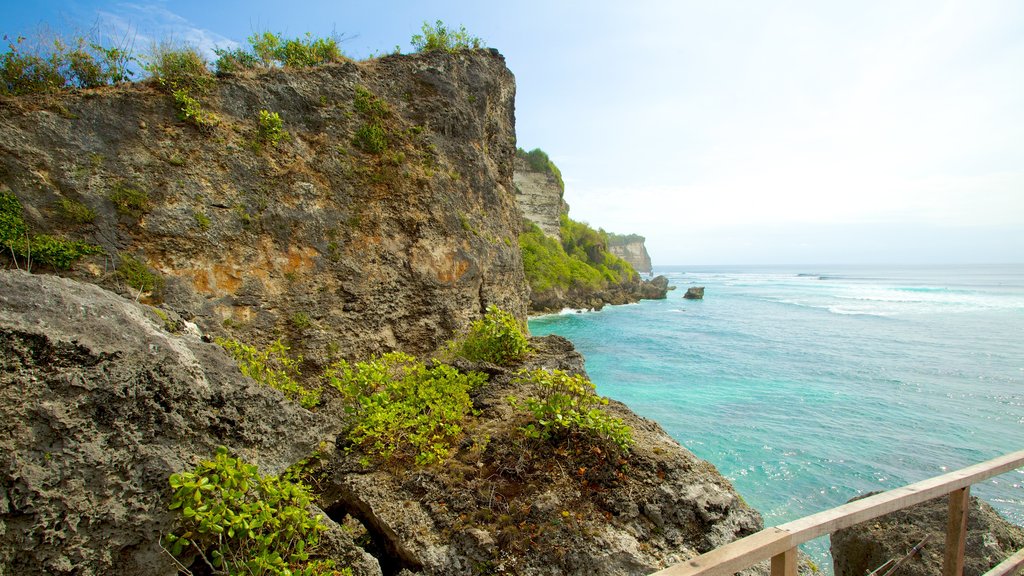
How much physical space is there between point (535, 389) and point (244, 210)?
5.81 meters

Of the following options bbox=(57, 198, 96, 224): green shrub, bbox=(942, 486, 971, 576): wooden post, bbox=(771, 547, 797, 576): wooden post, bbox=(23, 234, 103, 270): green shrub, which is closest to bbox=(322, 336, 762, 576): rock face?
bbox=(942, 486, 971, 576): wooden post

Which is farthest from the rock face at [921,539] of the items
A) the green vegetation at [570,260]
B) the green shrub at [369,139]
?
the green vegetation at [570,260]

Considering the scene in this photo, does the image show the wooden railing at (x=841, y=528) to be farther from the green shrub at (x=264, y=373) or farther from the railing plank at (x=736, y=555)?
the green shrub at (x=264, y=373)

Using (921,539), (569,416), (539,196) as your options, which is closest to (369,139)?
(569,416)

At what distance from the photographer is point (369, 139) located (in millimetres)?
9016

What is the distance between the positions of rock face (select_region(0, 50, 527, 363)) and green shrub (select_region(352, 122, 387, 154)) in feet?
0.45

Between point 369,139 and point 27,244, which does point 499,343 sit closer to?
point 369,139

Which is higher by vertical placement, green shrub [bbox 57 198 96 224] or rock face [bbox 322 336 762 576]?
green shrub [bbox 57 198 96 224]

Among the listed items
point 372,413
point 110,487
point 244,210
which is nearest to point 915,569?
point 372,413

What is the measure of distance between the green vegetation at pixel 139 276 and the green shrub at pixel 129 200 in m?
0.68

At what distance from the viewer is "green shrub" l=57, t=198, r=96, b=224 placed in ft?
20.0

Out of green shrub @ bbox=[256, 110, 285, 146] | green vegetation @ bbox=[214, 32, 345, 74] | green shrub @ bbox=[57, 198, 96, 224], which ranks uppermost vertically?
green vegetation @ bbox=[214, 32, 345, 74]

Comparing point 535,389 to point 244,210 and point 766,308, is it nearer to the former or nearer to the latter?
point 244,210

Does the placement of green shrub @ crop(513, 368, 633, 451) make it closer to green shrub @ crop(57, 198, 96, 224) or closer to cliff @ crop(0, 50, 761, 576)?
cliff @ crop(0, 50, 761, 576)
